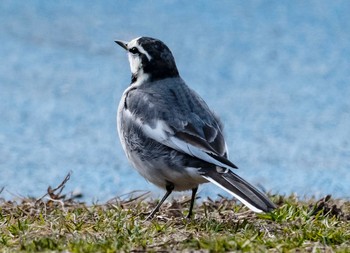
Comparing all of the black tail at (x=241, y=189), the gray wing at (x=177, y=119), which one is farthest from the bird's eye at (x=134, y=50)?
the black tail at (x=241, y=189)

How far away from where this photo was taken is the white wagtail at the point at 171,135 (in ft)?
22.2

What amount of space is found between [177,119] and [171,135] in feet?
0.57

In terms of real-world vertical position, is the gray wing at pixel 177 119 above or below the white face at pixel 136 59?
below

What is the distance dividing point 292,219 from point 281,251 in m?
1.13

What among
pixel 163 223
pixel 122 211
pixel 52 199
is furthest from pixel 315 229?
pixel 52 199

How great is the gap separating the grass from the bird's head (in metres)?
0.99

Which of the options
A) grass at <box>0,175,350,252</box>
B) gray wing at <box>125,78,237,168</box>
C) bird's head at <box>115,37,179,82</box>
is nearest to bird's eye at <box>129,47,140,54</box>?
bird's head at <box>115,37,179,82</box>

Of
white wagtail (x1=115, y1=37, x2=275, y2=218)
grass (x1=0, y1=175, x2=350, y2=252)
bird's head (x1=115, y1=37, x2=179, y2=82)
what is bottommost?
grass (x1=0, y1=175, x2=350, y2=252)

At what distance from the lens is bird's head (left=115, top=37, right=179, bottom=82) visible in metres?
7.94

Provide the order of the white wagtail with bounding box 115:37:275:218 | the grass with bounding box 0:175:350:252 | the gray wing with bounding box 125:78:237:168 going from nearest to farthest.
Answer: the grass with bounding box 0:175:350:252 < the white wagtail with bounding box 115:37:275:218 < the gray wing with bounding box 125:78:237:168

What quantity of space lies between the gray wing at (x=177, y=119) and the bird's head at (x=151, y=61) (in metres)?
0.13

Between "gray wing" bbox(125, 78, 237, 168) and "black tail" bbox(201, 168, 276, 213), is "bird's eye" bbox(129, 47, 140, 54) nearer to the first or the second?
"gray wing" bbox(125, 78, 237, 168)

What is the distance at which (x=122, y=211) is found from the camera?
7.50 m

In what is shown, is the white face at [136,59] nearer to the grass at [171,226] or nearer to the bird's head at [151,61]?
the bird's head at [151,61]
